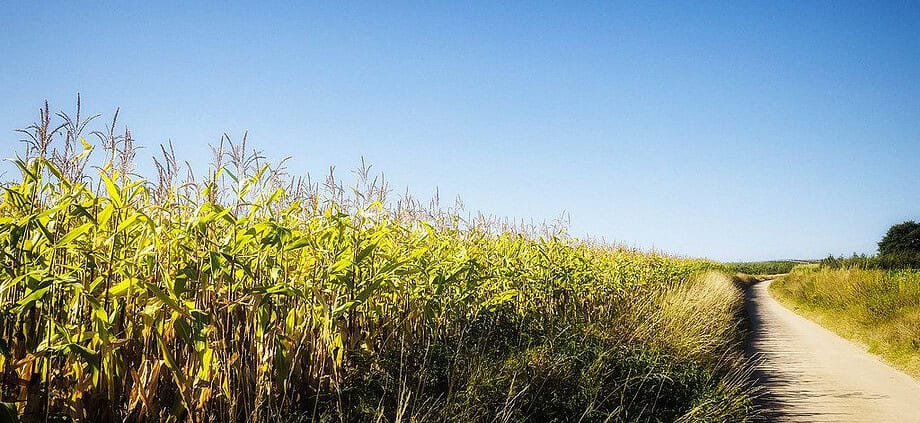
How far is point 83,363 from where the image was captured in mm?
2293

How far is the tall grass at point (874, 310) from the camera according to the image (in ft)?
Result: 27.1

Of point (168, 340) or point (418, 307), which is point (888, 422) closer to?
→ point (418, 307)

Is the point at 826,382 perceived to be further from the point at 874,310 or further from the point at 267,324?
the point at 267,324

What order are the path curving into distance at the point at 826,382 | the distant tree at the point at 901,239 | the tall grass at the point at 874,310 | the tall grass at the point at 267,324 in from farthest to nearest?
1. the distant tree at the point at 901,239
2. the tall grass at the point at 874,310
3. the path curving into distance at the point at 826,382
4. the tall grass at the point at 267,324

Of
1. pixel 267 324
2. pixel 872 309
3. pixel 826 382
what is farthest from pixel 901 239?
pixel 267 324

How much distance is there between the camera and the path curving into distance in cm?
525

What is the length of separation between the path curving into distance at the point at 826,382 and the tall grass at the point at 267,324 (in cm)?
119

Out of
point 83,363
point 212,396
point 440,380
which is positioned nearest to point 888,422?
point 440,380

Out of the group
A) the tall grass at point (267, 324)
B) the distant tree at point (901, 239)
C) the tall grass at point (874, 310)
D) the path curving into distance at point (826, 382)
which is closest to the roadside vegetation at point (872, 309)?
the tall grass at point (874, 310)

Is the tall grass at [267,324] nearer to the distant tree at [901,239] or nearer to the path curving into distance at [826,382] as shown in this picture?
the path curving into distance at [826,382]

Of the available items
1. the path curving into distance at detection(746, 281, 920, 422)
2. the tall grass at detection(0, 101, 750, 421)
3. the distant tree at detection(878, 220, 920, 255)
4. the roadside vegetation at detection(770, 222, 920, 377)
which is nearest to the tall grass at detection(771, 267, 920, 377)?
the roadside vegetation at detection(770, 222, 920, 377)

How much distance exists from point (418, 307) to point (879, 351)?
788 cm

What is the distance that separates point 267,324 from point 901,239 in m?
50.3

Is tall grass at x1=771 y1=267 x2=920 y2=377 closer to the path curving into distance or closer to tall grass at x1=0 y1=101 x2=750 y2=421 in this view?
the path curving into distance
